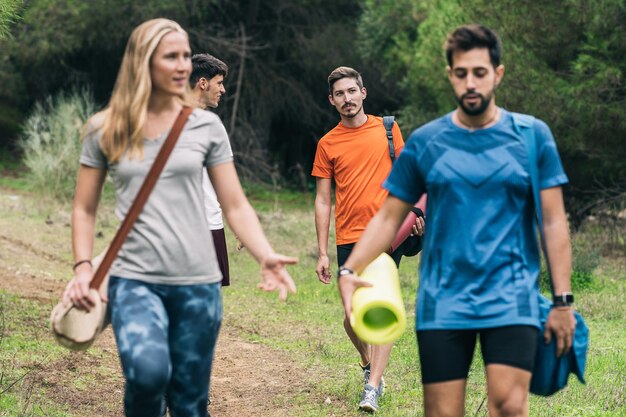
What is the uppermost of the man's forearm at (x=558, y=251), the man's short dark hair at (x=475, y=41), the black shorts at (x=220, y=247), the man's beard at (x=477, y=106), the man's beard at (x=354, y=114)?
the man's short dark hair at (x=475, y=41)

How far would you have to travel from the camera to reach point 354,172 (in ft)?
24.7

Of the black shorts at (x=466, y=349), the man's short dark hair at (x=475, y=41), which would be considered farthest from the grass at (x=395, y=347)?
the man's short dark hair at (x=475, y=41)

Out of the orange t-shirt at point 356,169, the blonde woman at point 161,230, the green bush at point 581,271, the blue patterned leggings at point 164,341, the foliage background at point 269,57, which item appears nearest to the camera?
the blue patterned leggings at point 164,341

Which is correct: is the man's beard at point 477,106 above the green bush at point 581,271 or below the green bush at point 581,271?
above

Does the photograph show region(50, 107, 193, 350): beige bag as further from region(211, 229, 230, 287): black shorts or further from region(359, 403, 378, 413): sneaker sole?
region(359, 403, 378, 413): sneaker sole

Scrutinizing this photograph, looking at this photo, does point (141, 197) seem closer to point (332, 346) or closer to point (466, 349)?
point (466, 349)

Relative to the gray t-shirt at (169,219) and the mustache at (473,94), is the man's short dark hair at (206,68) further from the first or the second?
the mustache at (473,94)

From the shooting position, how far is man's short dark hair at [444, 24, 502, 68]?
14.6 feet

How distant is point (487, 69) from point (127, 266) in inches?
65.6

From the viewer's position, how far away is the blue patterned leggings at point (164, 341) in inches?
169

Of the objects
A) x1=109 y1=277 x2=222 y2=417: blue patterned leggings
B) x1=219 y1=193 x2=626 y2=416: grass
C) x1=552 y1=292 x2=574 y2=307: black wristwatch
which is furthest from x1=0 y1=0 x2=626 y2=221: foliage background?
x1=109 y1=277 x2=222 y2=417: blue patterned leggings

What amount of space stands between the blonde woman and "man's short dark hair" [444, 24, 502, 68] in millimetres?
1051

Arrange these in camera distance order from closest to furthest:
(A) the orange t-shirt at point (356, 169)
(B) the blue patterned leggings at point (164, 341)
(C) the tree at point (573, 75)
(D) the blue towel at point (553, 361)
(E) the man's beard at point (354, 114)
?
1. (B) the blue patterned leggings at point (164, 341)
2. (D) the blue towel at point (553, 361)
3. (A) the orange t-shirt at point (356, 169)
4. (E) the man's beard at point (354, 114)
5. (C) the tree at point (573, 75)

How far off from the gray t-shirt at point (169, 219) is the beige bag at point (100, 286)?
0.10 ft
